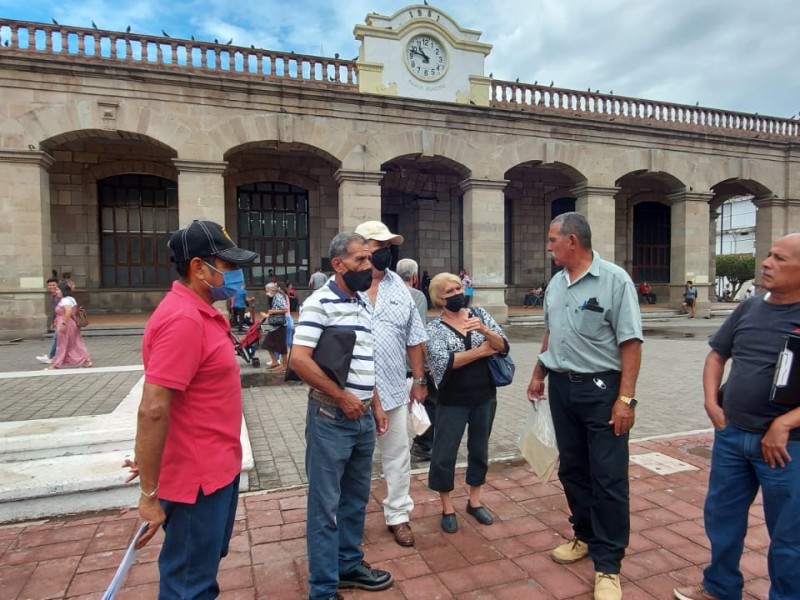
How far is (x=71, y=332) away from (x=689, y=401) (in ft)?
32.4

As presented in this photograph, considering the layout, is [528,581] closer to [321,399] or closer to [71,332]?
[321,399]

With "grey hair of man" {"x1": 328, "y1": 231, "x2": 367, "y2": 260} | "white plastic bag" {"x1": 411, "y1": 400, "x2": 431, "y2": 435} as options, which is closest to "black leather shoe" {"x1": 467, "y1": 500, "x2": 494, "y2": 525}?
"white plastic bag" {"x1": 411, "y1": 400, "x2": 431, "y2": 435}

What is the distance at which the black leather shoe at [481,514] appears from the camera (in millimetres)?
3338

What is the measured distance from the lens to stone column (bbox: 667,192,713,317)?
58.6 feet

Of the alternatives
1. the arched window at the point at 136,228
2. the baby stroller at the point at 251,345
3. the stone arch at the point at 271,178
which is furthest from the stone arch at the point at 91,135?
the baby stroller at the point at 251,345

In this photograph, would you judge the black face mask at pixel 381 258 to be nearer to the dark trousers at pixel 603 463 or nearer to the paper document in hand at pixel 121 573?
the dark trousers at pixel 603 463

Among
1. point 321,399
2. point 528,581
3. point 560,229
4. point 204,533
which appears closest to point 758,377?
point 560,229

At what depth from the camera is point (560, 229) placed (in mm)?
2834

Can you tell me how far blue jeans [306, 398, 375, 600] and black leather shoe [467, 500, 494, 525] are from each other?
100 cm

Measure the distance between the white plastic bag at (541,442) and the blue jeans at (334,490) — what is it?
112 cm

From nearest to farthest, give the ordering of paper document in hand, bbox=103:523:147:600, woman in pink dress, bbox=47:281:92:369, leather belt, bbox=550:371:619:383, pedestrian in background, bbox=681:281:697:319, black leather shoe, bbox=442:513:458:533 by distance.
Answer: paper document in hand, bbox=103:523:147:600, leather belt, bbox=550:371:619:383, black leather shoe, bbox=442:513:458:533, woman in pink dress, bbox=47:281:92:369, pedestrian in background, bbox=681:281:697:319

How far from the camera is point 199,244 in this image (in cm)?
199

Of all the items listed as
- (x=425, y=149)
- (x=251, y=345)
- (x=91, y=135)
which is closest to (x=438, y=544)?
(x=251, y=345)

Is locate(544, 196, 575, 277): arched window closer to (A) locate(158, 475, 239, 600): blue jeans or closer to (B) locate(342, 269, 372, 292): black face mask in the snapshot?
(B) locate(342, 269, 372, 292): black face mask
